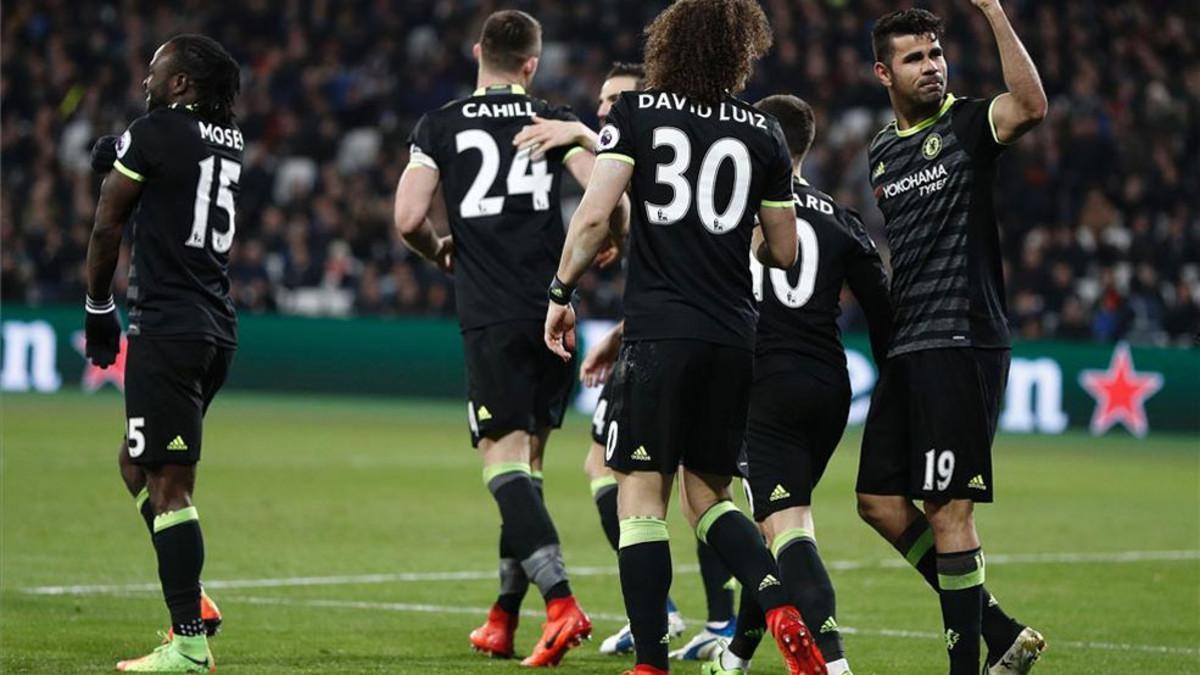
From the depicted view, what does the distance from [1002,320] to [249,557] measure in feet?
19.1

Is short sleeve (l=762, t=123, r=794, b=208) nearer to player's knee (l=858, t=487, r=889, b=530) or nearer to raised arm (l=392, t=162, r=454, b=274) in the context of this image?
player's knee (l=858, t=487, r=889, b=530)

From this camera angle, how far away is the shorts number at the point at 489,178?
8.34m

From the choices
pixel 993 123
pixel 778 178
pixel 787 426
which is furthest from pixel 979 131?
pixel 787 426

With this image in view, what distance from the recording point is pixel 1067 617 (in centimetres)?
974

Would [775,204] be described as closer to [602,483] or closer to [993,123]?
[993,123]

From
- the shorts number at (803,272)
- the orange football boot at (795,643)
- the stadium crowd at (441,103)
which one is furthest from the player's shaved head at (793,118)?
the stadium crowd at (441,103)

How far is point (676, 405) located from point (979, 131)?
1.47 meters

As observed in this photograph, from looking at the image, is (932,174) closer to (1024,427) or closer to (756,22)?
(756,22)

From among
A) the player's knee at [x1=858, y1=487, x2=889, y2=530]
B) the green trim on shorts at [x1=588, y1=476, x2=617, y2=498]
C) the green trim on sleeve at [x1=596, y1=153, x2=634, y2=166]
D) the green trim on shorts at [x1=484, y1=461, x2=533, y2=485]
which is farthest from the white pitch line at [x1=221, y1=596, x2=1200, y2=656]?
the green trim on sleeve at [x1=596, y1=153, x2=634, y2=166]

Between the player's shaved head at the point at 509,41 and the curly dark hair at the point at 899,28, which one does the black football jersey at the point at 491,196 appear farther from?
the curly dark hair at the point at 899,28

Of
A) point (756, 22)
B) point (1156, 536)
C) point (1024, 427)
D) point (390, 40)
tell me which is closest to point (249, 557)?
point (756, 22)

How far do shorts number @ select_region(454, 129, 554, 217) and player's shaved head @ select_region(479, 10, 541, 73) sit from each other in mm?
338

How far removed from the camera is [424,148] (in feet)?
27.3

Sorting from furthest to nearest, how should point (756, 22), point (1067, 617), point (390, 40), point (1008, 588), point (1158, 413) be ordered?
point (390, 40) < point (1158, 413) < point (1008, 588) < point (1067, 617) < point (756, 22)
